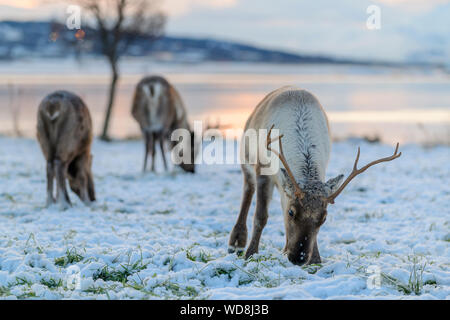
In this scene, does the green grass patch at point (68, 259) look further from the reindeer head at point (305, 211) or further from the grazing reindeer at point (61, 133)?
the grazing reindeer at point (61, 133)

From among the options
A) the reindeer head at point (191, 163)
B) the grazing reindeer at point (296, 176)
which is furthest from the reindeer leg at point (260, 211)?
the reindeer head at point (191, 163)

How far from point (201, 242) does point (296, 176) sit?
6.17ft

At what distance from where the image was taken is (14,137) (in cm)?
1656

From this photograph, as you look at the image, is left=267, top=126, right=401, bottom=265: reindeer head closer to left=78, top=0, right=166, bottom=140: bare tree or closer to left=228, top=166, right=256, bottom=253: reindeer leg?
left=228, top=166, right=256, bottom=253: reindeer leg

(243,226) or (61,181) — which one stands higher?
(61,181)

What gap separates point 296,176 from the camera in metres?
4.83

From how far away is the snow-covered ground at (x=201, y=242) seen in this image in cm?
454

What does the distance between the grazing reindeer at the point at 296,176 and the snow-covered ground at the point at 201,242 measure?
330 mm

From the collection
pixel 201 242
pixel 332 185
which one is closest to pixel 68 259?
pixel 201 242

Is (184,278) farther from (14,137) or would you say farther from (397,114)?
(397,114)

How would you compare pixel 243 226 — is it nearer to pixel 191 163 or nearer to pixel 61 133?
pixel 61 133

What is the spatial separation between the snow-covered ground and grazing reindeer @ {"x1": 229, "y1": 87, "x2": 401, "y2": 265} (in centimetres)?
33

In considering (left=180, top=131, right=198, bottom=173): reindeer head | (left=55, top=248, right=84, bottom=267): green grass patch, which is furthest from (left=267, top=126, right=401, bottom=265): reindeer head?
(left=180, top=131, right=198, bottom=173): reindeer head
